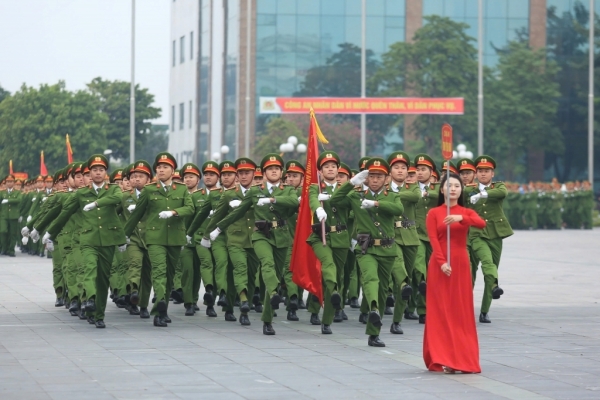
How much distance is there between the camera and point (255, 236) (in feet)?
48.5

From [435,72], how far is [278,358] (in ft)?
178

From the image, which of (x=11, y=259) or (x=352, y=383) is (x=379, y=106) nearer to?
(x=11, y=259)

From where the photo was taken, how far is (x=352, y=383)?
10.3 m

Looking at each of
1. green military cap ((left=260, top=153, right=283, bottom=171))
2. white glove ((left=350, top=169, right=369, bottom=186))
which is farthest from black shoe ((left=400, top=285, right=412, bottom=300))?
green military cap ((left=260, top=153, right=283, bottom=171))

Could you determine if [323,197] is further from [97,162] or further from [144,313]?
[144,313]

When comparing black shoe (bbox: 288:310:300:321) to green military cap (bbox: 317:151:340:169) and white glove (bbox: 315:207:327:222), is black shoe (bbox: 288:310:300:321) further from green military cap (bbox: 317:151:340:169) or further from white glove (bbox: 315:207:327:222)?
white glove (bbox: 315:207:327:222)

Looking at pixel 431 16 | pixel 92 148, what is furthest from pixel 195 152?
pixel 431 16

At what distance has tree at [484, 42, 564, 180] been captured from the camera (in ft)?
218

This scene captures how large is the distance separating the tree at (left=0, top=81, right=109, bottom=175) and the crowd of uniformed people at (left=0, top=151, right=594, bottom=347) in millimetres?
Answer: 54700

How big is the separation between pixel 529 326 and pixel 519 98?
52.4m

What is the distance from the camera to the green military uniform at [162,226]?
48.6ft

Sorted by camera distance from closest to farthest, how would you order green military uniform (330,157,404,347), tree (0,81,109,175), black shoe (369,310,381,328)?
1. black shoe (369,310,381,328)
2. green military uniform (330,157,404,347)
3. tree (0,81,109,175)

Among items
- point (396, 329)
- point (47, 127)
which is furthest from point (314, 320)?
point (47, 127)

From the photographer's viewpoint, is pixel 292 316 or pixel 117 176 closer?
pixel 292 316
